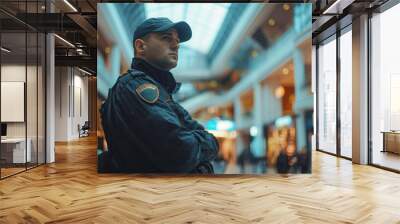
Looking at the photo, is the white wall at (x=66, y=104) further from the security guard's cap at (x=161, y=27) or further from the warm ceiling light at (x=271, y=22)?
the warm ceiling light at (x=271, y=22)

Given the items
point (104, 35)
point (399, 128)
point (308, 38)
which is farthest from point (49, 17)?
point (399, 128)

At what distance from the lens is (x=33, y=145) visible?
7.96m

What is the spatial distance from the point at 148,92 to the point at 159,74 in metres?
0.38

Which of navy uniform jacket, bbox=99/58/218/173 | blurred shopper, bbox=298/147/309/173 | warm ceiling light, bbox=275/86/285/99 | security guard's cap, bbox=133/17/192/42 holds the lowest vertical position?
blurred shopper, bbox=298/147/309/173

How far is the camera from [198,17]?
270 inches

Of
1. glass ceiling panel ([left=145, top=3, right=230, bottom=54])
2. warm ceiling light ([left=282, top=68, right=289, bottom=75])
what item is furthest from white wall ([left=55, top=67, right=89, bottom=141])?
warm ceiling light ([left=282, top=68, right=289, bottom=75])

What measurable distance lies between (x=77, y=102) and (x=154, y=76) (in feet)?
41.3

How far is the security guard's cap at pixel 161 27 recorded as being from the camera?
678 centimetres

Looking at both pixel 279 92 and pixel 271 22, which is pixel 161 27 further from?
pixel 279 92

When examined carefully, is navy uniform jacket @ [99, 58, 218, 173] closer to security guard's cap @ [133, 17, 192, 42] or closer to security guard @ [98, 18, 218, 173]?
security guard @ [98, 18, 218, 173]

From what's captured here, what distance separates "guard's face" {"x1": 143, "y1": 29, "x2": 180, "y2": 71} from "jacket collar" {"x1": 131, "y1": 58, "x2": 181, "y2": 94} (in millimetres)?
90

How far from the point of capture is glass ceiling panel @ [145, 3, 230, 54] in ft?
22.3

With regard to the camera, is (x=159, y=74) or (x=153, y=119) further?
(x=159, y=74)

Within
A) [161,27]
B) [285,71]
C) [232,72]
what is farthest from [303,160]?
[161,27]
